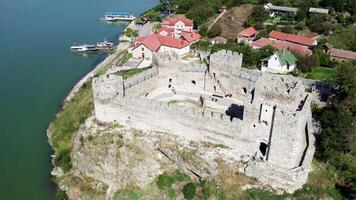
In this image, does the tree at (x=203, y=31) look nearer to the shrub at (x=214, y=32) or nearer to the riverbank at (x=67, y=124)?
the shrub at (x=214, y=32)

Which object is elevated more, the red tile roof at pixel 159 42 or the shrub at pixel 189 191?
the red tile roof at pixel 159 42

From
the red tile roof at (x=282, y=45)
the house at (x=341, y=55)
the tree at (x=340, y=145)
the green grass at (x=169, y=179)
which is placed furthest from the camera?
the red tile roof at (x=282, y=45)

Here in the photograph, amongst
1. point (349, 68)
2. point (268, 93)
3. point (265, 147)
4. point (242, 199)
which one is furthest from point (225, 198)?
point (349, 68)

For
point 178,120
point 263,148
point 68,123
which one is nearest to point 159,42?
point 68,123

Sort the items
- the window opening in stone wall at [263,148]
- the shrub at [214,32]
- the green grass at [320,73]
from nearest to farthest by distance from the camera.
Result: 1. the window opening in stone wall at [263,148]
2. the green grass at [320,73]
3. the shrub at [214,32]

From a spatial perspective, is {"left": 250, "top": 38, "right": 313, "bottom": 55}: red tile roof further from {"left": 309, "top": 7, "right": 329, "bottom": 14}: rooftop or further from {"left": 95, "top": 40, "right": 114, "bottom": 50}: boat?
{"left": 95, "top": 40, "right": 114, "bottom": 50}: boat

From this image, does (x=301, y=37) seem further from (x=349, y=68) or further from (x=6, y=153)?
(x=6, y=153)

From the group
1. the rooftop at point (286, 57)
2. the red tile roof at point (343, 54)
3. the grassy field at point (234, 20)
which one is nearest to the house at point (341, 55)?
the red tile roof at point (343, 54)
